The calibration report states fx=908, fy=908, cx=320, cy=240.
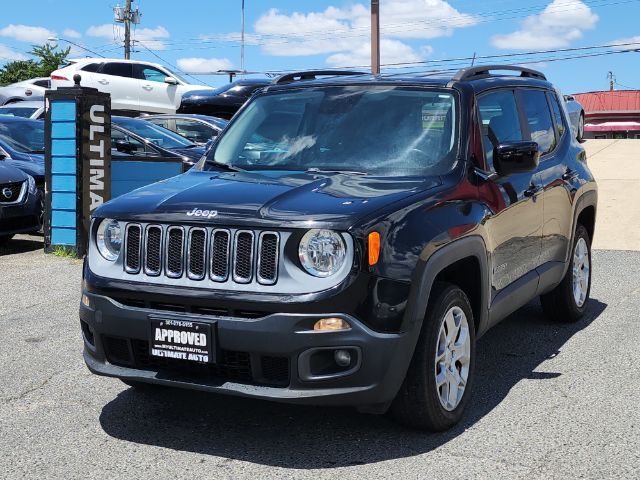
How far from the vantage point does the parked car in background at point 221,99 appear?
19203mm

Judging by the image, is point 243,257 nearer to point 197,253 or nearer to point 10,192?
point 197,253

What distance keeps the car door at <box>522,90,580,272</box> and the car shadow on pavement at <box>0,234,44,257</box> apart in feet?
22.9

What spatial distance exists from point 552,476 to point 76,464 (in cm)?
211

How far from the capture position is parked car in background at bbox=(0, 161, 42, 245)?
35.0 feet

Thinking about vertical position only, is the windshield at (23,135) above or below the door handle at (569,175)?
above

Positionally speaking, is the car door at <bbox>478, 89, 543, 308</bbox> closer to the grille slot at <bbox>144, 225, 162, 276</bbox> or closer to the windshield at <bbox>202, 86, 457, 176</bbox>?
the windshield at <bbox>202, 86, 457, 176</bbox>

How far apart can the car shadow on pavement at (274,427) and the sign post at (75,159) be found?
5581mm

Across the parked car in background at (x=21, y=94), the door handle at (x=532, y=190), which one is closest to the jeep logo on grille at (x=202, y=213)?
the door handle at (x=532, y=190)

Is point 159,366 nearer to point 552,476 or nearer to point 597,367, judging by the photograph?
point 552,476

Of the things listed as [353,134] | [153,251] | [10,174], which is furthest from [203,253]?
[10,174]

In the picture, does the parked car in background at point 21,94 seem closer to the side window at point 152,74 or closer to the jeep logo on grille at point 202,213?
the side window at point 152,74

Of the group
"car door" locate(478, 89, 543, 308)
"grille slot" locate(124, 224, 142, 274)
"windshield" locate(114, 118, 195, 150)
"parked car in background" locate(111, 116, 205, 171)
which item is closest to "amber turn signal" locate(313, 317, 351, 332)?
"grille slot" locate(124, 224, 142, 274)

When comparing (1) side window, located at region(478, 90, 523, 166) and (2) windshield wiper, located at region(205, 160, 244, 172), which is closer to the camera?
(2) windshield wiper, located at region(205, 160, 244, 172)

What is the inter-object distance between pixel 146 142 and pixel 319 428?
370 inches
